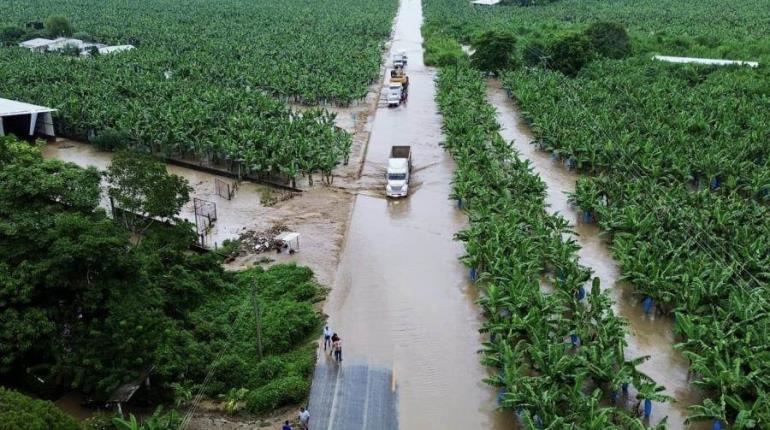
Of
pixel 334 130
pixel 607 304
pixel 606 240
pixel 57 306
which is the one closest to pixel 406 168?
pixel 334 130

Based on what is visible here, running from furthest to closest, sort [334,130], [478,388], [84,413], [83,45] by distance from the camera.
Answer: [83,45] → [334,130] → [478,388] → [84,413]

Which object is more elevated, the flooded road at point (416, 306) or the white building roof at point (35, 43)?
the white building roof at point (35, 43)

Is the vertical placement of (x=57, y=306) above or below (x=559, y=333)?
above

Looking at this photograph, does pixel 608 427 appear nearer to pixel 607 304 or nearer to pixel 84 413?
pixel 607 304

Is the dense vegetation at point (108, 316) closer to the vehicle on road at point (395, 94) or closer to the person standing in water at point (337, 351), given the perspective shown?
the person standing in water at point (337, 351)

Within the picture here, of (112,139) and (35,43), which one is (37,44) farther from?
(112,139)

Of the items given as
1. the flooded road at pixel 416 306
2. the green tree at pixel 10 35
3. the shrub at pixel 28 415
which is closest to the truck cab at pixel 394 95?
the flooded road at pixel 416 306

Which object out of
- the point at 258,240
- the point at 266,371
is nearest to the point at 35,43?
the point at 258,240
